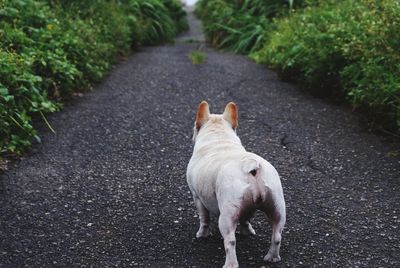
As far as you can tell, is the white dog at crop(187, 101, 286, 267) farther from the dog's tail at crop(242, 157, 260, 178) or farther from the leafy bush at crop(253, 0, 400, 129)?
the leafy bush at crop(253, 0, 400, 129)

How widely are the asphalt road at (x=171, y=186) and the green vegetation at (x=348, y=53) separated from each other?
346mm

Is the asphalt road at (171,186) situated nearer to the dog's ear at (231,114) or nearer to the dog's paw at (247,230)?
the dog's paw at (247,230)

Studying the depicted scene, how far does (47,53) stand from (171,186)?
128 inches

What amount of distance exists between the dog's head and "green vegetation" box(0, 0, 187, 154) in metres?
Result: 2.16

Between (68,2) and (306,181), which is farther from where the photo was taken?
(68,2)

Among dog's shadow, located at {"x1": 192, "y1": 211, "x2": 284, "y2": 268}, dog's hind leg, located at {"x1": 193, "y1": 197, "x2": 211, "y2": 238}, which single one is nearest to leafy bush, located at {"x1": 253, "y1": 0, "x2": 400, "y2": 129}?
dog's shadow, located at {"x1": 192, "y1": 211, "x2": 284, "y2": 268}

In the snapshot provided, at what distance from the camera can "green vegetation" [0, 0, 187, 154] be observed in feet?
18.4

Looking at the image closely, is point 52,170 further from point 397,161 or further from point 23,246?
point 397,161

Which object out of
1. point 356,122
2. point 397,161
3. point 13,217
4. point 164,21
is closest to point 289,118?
point 356,122

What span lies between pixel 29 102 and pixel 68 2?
4.42 m

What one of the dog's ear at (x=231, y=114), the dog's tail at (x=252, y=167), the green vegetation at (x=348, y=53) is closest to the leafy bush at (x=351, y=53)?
the green vegetation at (x=348, y=53)

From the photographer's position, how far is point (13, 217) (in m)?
4.07

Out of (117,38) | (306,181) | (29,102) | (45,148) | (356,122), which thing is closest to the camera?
(306,181)

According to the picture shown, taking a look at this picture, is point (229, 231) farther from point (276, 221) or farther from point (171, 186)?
point (171, 186)
